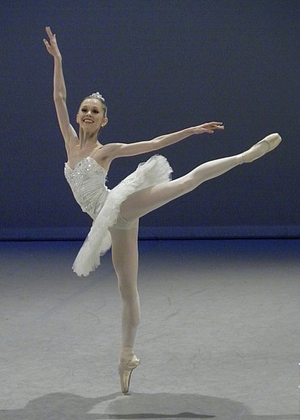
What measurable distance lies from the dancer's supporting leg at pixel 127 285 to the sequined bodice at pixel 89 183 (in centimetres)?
14

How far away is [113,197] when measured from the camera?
3168 mm

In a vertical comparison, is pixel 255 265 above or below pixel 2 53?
below

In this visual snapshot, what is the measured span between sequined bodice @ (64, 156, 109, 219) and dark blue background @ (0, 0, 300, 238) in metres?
3.17

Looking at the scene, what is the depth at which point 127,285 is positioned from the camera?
3303 millimetres

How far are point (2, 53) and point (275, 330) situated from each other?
3.44 meters

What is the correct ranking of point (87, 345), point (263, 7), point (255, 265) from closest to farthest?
1. point (87, 345)
2. point (255, 265)
3. point (263, 7)

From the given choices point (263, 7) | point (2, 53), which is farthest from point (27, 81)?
point (263, 7)

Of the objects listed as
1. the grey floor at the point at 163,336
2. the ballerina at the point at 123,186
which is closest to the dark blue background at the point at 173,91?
the grey floor at the point at 163,336

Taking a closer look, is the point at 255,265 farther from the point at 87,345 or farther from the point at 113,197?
the point at 113,197

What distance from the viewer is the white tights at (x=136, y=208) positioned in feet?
10.3

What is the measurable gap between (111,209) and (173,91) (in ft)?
11.2

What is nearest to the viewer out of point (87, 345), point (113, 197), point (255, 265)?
point (113, 197)

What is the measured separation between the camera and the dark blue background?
6.33 metres

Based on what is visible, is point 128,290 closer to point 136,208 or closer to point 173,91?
point 136,208
